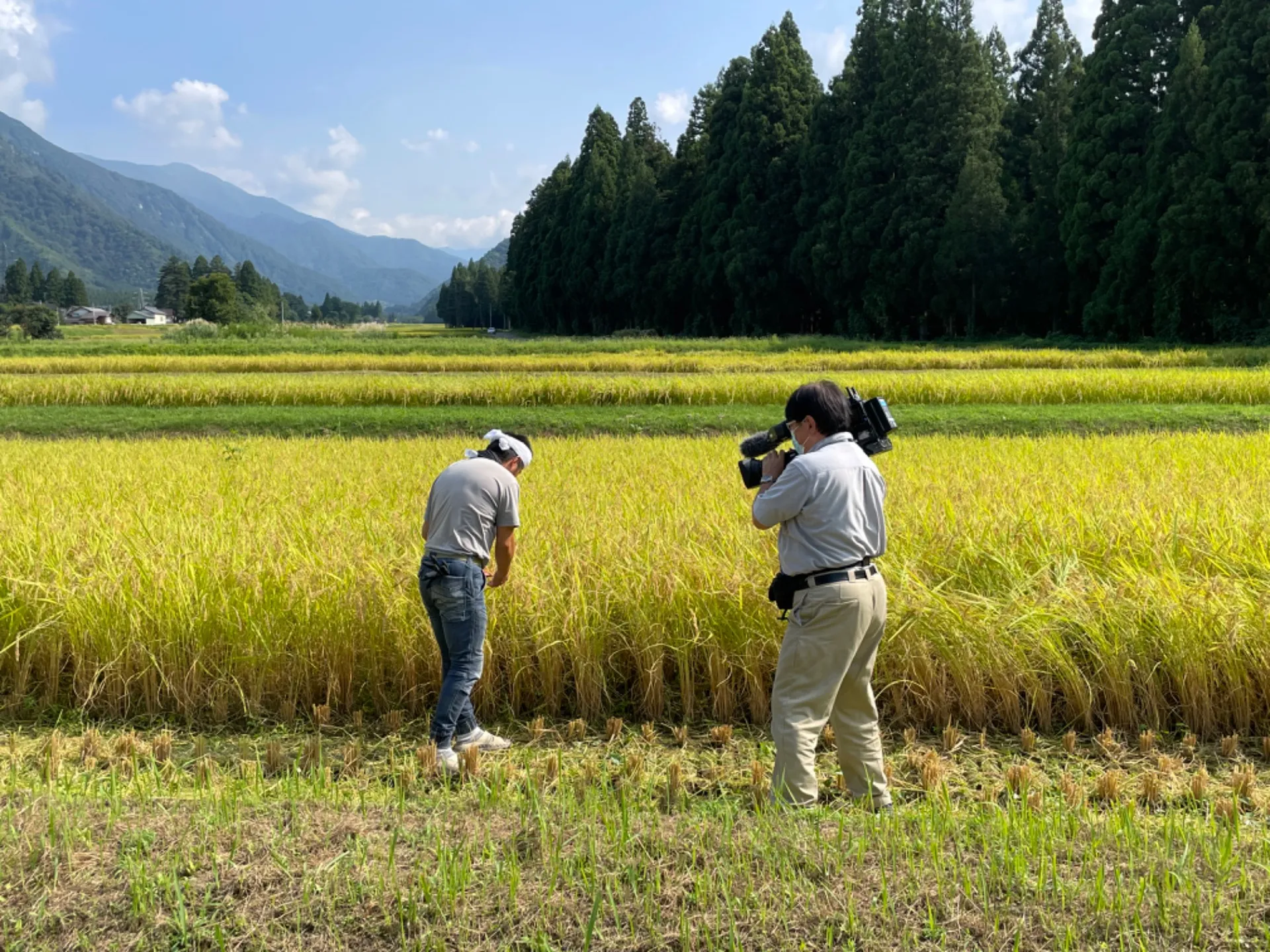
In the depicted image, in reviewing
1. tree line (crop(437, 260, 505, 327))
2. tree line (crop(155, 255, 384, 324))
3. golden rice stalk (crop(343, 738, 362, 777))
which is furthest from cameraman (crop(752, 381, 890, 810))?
tree line (crop(437, 260, 505, 327))

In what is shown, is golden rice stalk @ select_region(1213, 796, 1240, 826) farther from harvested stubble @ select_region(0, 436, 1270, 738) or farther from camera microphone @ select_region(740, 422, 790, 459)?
camera microphone @ select_region(740, 422, 790, 459)

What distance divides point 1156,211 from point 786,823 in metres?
31.6

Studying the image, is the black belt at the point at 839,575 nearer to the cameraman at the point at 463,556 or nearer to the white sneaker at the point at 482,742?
the cameraman at the point at 463,556

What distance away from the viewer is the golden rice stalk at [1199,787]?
11.6ft

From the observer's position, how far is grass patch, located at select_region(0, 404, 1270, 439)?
13500 millimetres

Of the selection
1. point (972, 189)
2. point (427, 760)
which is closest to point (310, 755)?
point (427, 760)

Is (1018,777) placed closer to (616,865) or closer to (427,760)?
(616,865)

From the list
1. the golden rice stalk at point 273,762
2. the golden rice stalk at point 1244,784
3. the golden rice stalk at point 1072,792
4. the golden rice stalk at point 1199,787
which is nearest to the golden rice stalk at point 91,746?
the golden rice stalk at point 273,762

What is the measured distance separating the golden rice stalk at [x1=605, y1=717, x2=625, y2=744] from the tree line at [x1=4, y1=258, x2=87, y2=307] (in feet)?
399

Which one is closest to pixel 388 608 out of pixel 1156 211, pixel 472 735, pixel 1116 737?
pixel 472 735

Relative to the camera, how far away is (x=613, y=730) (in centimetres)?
426

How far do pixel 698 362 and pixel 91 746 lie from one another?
20719 mm

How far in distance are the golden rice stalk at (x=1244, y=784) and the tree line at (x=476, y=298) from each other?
105583mm

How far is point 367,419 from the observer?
15.4 m
